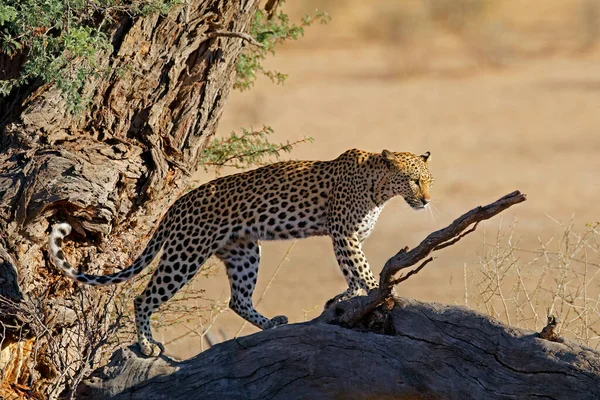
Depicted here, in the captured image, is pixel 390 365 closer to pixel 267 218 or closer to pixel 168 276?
pixel 168 276

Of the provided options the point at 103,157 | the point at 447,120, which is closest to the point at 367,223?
the point at 103,157

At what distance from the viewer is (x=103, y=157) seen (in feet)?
29.6

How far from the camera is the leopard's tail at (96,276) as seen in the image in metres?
8.52

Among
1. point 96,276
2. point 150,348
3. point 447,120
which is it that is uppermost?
point 447,120

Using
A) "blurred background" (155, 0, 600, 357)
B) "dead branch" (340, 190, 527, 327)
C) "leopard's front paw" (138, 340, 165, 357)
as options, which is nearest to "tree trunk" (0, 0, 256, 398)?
"leopard's front paw" (138, 340, 165, 357)

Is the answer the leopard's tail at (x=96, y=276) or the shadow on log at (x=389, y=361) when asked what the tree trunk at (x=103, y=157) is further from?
the shadow on log at (x=389, y=361)

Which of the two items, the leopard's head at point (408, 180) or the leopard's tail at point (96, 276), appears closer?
the leopard's tail at point (96, 276)

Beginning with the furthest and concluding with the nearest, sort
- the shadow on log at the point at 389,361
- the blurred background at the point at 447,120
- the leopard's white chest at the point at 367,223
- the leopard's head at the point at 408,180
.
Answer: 1. the blurred background at the point at 447,120
2. the leopard's head at the point at 408,180
3. the leopard's white chest at the point at 367,223
4. the shadow on log at the point at 389,361

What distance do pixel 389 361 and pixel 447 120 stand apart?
18939 mm

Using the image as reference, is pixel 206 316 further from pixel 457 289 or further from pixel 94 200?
pixel 94 200

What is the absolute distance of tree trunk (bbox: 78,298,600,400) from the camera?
657 centimetres

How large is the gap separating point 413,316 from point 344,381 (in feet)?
1.82

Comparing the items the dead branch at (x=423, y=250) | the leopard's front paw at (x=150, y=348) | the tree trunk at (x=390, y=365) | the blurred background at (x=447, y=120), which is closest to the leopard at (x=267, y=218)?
the leopard's front paw at (x=150, y=348)

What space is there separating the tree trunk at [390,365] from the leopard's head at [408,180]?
9.25ft
